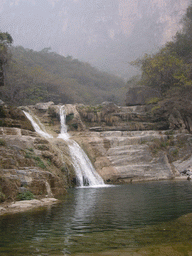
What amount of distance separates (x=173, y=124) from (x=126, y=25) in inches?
2978

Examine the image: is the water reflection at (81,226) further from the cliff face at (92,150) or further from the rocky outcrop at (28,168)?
the cliff face at (92,150)

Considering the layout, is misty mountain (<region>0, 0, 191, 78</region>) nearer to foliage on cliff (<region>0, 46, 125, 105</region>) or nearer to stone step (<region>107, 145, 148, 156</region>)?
foliage on cliff (<region>0, 46, 125, 105</region>)

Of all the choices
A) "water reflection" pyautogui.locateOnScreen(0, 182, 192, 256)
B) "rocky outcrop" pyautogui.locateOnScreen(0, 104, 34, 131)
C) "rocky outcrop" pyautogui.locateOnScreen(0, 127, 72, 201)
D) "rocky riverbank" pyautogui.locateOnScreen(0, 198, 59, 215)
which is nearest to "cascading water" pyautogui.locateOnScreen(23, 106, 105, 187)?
"rocky outcrop" pyautogui.locateOnScreen(0, 127, 72, 201)

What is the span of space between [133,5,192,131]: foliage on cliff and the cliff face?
3230 millimetres

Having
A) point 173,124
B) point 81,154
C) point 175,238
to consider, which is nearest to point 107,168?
point 81,154

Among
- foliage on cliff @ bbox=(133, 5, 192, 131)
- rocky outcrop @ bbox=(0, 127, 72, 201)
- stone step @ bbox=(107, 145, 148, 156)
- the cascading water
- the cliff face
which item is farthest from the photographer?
foliage on cliff @ bbox=(133, 5, 192, 131)

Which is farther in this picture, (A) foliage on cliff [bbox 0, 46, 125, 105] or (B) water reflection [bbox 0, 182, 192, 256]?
(A) foliage on cliff [bbox 0, 46, 125, 105]

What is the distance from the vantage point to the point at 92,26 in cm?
11156

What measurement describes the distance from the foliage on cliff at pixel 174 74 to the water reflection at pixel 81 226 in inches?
767

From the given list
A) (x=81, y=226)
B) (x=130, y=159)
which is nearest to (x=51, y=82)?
(x=130, y=159)

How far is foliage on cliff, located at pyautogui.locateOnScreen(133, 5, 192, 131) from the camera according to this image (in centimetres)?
2748

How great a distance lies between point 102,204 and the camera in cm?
1005

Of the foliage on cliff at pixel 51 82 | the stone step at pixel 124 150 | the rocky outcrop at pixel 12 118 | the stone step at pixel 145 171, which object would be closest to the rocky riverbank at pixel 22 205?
the rocky outcrop at pixel 12 118

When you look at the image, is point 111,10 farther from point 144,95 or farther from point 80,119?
point 80,119
